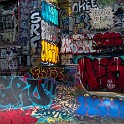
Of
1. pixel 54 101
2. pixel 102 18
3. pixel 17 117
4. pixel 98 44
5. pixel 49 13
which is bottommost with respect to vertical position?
pixel 17 117

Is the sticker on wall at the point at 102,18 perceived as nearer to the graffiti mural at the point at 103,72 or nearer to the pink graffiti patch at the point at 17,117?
the graffiti mural at the point at 103,72

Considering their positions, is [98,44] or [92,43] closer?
[98,44]

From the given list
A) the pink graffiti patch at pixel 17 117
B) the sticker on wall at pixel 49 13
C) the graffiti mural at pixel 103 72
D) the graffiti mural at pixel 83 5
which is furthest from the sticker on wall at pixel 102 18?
the pink graffiti patch at pixel 17 117

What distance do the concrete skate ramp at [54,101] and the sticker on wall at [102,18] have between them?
8.19 metres

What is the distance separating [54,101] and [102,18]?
31.0 feet

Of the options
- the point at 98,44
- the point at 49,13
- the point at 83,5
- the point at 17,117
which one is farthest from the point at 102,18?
the point at 17,117

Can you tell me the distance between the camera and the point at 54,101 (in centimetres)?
998

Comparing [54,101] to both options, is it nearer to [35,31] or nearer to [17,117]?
[17,117]

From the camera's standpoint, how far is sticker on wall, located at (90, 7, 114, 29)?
17594 millimetres

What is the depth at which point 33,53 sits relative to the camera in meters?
17.0

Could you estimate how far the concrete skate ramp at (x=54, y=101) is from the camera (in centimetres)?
949

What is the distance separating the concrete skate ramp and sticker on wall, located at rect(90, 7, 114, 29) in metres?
8.19

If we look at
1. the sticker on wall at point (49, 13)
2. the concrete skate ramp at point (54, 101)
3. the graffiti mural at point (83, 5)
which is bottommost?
the concrete skate ramp at point (54, 101)

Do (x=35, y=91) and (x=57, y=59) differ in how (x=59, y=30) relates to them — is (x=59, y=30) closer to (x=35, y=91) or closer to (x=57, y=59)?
(x=57, y=59)
